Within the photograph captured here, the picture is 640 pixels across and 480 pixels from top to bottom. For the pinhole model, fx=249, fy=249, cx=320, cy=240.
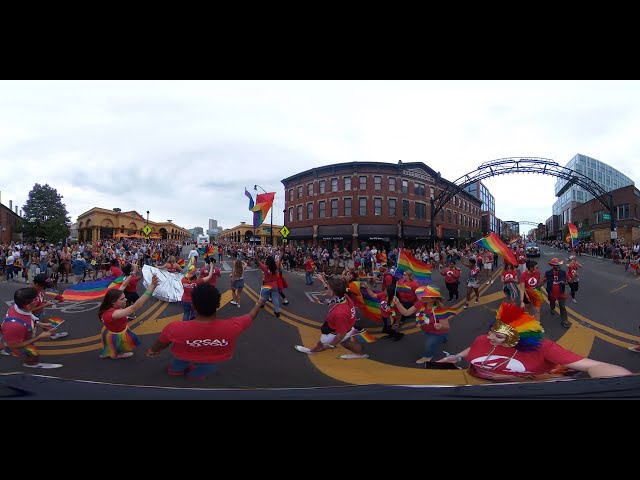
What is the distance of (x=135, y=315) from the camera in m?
2.69

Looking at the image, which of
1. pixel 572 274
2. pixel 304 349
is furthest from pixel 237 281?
pixel 572 274

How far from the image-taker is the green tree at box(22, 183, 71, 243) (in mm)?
2803

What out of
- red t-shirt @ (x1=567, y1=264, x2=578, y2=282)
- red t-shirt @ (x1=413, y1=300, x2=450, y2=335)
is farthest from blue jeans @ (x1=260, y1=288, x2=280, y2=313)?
red t-shirt @ (x1=567, y1=264, x2=578, y2=282)

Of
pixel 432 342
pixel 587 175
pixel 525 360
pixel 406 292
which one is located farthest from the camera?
pixel 587 175

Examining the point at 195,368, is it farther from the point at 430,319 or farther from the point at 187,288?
the point at 430,319

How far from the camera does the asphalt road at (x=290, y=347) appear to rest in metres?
1.65

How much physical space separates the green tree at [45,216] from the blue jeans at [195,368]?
270 centimetres

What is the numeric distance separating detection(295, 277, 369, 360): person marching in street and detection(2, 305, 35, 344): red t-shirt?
7.03 feet

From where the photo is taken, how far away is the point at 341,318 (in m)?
2.58

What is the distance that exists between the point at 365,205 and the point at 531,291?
1003cm

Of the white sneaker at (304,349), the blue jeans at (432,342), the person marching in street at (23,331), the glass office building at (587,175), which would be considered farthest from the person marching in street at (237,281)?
the glass office building at (587,175)

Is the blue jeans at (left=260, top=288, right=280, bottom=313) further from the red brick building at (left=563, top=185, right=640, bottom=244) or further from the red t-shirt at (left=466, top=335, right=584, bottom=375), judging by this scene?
the red brick building at (left=563, top=185, right=640, bottom=244)
